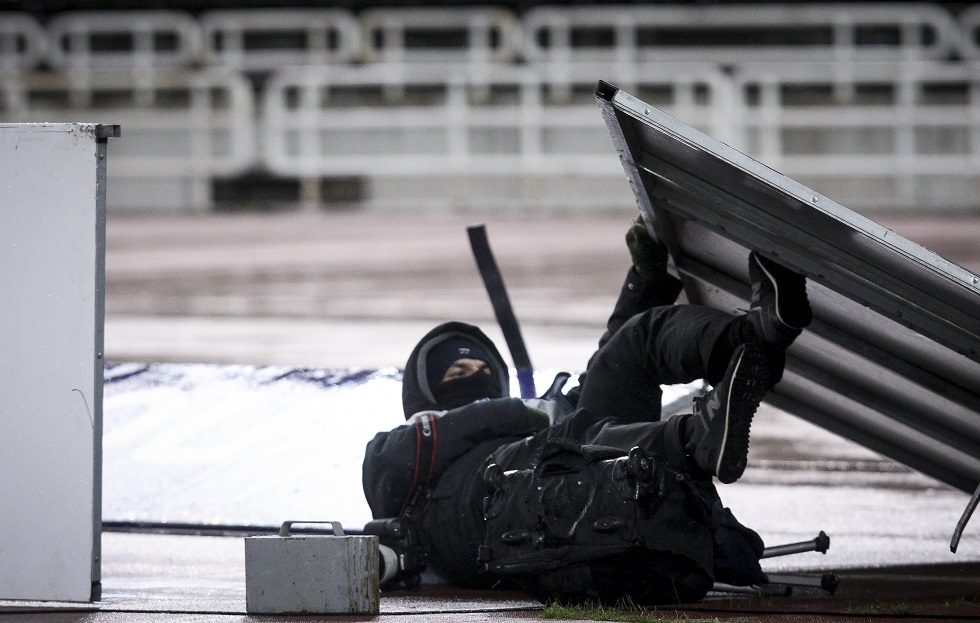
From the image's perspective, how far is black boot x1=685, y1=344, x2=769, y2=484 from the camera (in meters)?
3.68

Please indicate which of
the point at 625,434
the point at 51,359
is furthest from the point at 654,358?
the point at 51,359

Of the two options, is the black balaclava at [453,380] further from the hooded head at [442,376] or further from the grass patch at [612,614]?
the grass patch at [612,614]

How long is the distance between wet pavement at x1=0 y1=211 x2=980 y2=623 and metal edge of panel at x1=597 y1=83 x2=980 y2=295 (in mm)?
924

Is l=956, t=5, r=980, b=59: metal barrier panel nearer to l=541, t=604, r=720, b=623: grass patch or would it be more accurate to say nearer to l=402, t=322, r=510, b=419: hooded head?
l=402, t=322, r=510, b=419: hooded head

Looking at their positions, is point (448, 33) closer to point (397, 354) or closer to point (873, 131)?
point (873, 131)

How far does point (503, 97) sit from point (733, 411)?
17.3m

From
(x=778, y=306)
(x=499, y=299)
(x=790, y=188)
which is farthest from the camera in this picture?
(x=499, y=299)

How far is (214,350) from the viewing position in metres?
10.1

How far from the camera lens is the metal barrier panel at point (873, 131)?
769 inches

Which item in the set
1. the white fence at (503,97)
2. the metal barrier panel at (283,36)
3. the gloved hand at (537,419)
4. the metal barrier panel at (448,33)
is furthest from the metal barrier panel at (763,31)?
the gloved hand at (537,419)

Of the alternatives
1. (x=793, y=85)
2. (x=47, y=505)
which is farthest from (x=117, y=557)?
(x=793, y=85)

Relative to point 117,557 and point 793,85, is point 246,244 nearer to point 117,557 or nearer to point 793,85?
point 793,85

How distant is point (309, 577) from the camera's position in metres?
3.92

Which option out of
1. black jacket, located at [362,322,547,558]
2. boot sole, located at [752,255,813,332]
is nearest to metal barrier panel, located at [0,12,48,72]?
black jacket, located at [362,322,547,558]
